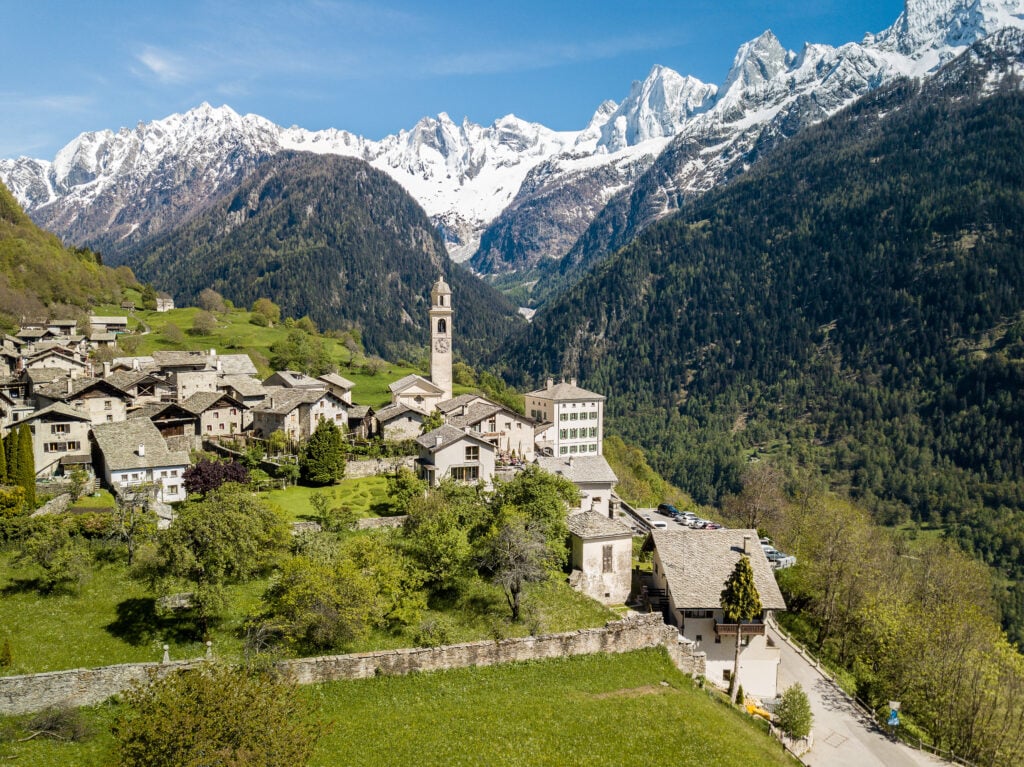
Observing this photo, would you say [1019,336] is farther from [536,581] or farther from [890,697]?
[536,581]

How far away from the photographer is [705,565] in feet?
142

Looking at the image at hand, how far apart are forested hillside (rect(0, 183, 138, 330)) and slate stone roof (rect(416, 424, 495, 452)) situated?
66867mm

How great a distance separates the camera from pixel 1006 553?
138375 millimetres

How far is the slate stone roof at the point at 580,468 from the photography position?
61.7 m

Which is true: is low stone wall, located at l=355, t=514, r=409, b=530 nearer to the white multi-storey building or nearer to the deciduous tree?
the deciduous tree

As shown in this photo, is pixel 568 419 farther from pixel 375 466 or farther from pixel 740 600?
pixel 740 600

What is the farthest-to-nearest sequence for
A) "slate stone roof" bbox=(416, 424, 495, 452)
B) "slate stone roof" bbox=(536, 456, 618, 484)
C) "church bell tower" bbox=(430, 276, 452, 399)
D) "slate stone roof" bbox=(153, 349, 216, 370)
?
"church bell tower" bbox=(430, 276, 452, 399), "slate stone roof" bbox=(153, 349, 216, 370), "slate stone roof" bbox=(536, 456, 618, 484), "slate stone roof" bbox=(416, 424, 495, 452)

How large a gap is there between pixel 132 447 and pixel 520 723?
40.9 meters

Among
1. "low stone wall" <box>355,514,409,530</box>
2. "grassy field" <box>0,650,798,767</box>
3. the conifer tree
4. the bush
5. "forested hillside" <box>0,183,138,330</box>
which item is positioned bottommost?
the bush

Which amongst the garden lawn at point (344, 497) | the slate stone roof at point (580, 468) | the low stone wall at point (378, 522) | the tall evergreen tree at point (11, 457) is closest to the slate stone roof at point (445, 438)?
the garden lawn at point (344, 497)

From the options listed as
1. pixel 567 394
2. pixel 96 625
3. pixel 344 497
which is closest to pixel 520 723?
pixel 96 625

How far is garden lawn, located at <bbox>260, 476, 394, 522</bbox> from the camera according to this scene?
52.2 metres

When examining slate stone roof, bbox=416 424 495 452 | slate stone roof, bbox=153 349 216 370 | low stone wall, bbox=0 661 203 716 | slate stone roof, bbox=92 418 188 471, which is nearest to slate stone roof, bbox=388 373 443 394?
slate stone roof, bbox=153 349 216 370

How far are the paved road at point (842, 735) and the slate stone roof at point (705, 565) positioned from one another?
5.41m
